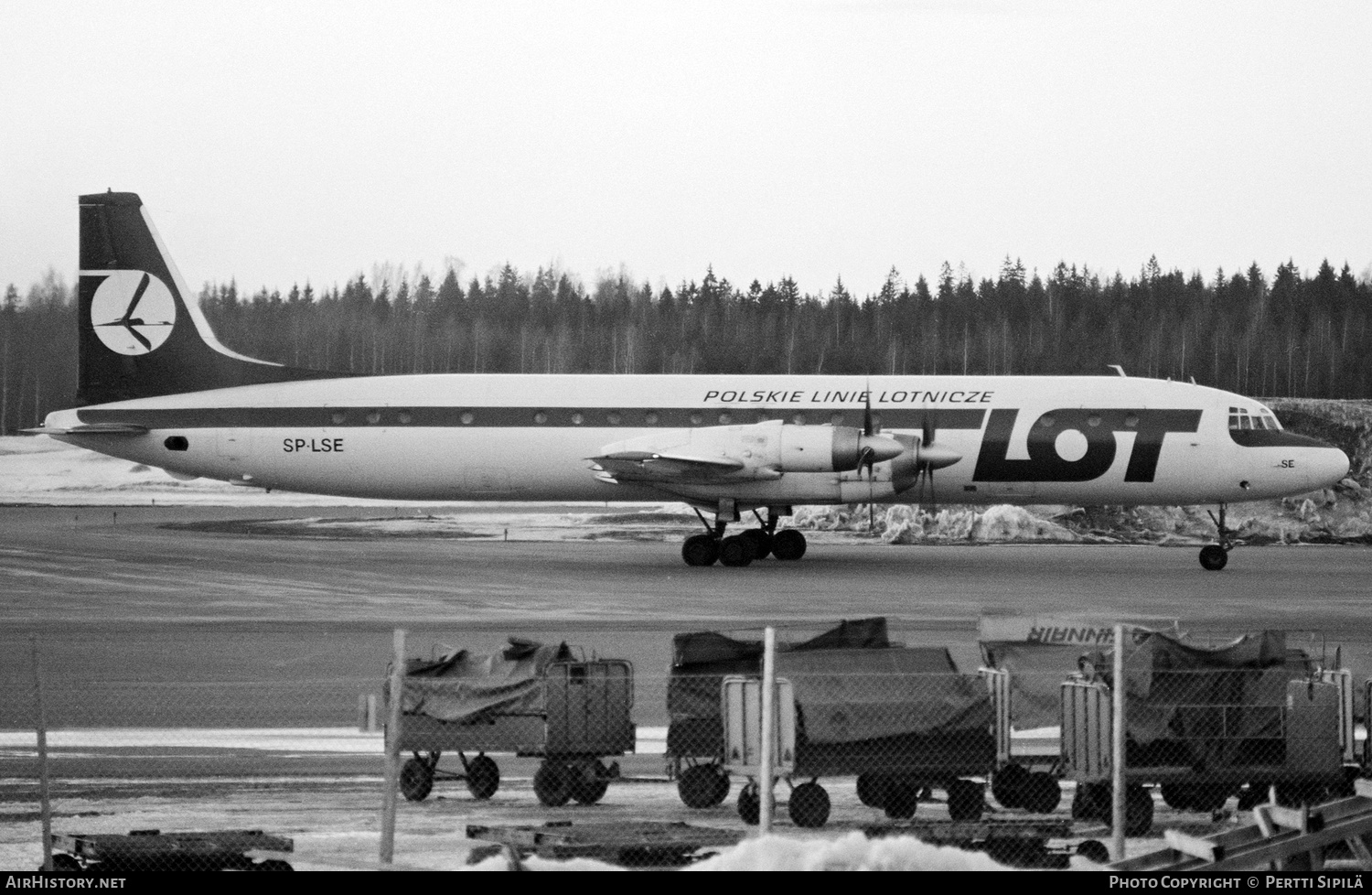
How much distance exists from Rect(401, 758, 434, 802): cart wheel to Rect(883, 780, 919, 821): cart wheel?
3.70 metres

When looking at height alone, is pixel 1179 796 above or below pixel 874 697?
below

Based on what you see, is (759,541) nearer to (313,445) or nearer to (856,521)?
(313,445)

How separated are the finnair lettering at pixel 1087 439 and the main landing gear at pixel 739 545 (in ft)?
14.9

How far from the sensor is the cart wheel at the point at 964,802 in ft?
37.9

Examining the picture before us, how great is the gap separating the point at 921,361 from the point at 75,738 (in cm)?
8230

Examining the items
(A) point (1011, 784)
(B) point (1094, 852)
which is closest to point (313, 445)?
(A) point (1011, 784)

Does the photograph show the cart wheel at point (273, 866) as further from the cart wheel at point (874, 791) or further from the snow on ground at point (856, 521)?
the snow on ground at point (856, 521)

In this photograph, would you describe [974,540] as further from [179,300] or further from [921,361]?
[921,361]

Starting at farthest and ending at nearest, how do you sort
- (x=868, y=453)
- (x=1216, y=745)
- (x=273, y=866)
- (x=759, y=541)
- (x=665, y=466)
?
(x=759, y=541) → (x=665, y=466) → (x=868, y=453) → (x=1216, y=745) → (x=273, y=866)

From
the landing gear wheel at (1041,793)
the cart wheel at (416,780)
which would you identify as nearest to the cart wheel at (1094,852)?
the landing gear wheel at (1041,793)

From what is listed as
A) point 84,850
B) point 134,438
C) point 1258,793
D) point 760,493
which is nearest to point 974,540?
point 760,493

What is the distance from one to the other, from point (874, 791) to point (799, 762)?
0.87 meters

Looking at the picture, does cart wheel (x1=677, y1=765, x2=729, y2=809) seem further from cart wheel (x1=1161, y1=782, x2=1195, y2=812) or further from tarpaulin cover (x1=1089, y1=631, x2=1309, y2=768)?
cart wheel (x1=1161, y1=782, x2=1195, y2=812)

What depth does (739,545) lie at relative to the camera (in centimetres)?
3241
